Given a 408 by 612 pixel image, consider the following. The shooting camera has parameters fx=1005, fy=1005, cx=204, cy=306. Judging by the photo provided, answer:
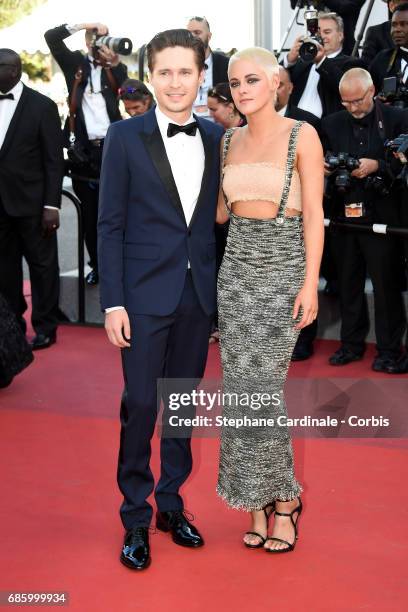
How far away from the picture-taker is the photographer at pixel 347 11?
7.91 m

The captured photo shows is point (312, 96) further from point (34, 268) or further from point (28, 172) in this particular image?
point (34, 268)

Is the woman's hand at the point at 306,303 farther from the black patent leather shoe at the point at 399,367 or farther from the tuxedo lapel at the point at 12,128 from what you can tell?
the tuxedo lapel at the point at 12,128

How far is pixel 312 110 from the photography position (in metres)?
6.93

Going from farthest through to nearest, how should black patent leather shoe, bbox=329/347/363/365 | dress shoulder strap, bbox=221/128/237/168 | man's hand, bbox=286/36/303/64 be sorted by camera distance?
man's hand, bbox=286/36/303/64, black patent leather shoe, bbox=329/347/363/365, dress shoulder strap, bbox=221/128/237/168

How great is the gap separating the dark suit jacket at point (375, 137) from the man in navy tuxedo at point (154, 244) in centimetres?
255

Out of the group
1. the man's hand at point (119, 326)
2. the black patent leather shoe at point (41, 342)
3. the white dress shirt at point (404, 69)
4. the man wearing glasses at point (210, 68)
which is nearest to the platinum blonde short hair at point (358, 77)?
the white dress shirt at point (404, 69)

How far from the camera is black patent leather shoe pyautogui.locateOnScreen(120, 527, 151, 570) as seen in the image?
336 cm

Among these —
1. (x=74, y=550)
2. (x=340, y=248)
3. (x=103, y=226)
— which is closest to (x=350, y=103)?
(x=340, y=248)

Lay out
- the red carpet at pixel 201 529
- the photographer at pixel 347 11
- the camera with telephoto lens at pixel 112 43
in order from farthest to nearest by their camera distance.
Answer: the photographer at pixel 347 11, the camera with telephoto lens at pixel 112 43, the red carpet at pixel 201 529

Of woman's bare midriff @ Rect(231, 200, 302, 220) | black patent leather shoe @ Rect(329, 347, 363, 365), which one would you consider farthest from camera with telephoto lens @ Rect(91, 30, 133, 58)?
woman's bare midriff @ Rect(231, 200, 302, 220)

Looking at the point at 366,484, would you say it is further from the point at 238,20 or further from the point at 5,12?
the point at 5,12

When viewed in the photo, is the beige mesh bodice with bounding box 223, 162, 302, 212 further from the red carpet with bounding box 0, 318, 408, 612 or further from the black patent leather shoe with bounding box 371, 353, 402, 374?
the black patent leather shoe with bounding box 371, 353, 402, 374

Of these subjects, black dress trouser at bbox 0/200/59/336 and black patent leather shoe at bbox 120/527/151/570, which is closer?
black patent leather shoe at bbox 120/527/151/570

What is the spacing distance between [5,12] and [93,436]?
1770 centimetres
